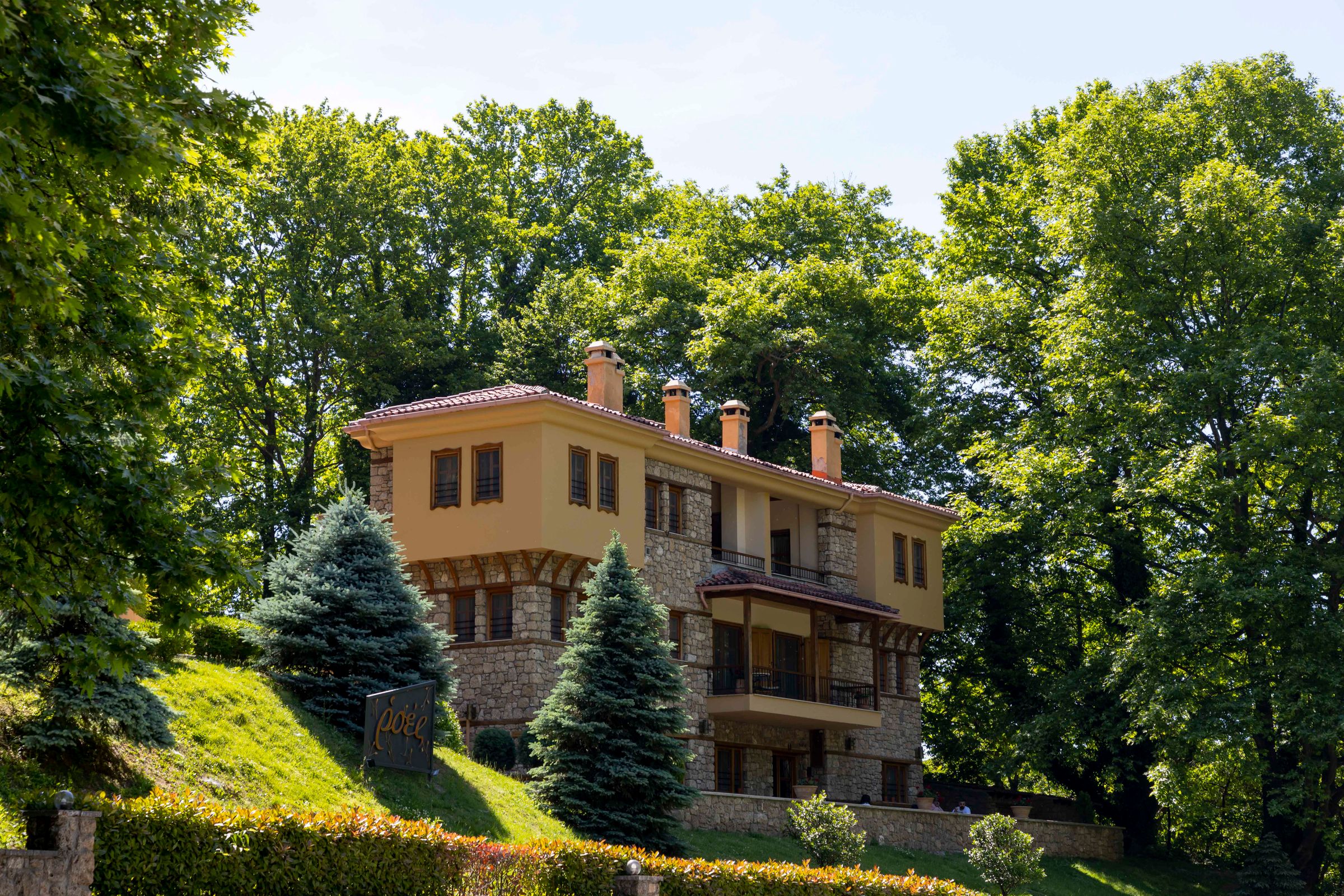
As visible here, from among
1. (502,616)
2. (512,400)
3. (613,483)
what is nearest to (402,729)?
(502,616)

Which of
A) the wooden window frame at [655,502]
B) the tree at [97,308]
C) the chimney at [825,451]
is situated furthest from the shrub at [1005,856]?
the tree at [97,308]

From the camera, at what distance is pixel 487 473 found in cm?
3133

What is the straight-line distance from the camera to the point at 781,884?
19.1 meters

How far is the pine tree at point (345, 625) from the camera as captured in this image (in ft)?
78.2

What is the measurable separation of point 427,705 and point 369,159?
24.5 metres

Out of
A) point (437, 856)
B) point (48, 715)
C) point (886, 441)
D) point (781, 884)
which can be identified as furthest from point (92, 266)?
point (886, 441)

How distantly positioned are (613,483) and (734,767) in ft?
25.2

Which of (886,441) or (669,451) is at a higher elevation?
(886,441)

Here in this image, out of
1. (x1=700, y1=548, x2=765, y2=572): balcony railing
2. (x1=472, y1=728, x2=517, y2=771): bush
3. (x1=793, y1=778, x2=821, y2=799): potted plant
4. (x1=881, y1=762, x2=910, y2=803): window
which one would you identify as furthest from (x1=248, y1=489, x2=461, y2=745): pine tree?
(x1=881, y1=762, x2=910, y2=803): window

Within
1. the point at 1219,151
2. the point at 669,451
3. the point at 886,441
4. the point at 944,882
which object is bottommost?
the point at 944,882

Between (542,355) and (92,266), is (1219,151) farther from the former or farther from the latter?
(92,266)

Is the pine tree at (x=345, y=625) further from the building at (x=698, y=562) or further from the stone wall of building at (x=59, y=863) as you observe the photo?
the stone wall of building at (x=59, y=863)

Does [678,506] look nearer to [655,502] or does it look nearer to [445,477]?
[655,502]

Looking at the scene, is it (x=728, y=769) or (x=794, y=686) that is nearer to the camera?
(x=728, y=769)
